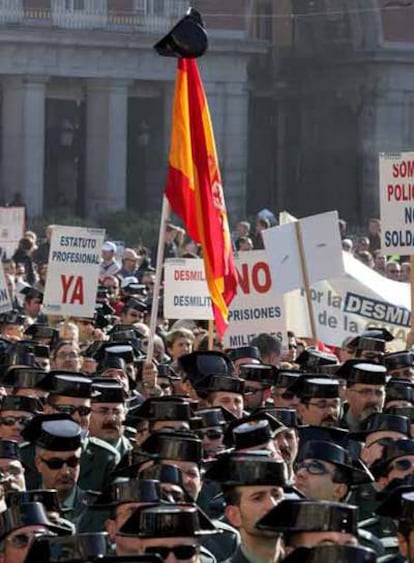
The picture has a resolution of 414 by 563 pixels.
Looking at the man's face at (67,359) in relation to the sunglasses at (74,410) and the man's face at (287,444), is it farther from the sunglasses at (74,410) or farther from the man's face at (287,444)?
the man's face at (287,444)

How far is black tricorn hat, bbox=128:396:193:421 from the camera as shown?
1255cm

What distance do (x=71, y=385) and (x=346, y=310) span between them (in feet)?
24.9

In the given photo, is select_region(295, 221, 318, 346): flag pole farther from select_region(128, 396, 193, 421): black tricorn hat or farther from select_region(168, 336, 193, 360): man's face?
select_region(128, 396, 193, 421): black tricorn hat

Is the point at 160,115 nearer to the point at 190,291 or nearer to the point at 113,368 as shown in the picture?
the point at 190,291

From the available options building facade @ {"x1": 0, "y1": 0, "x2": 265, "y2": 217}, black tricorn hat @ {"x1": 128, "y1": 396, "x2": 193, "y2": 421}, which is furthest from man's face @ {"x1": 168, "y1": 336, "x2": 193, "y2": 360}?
building facade @ {"x1": 0, "y1": 0, "x2": 265, "y2": 217}

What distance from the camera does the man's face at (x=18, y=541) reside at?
30.3ft

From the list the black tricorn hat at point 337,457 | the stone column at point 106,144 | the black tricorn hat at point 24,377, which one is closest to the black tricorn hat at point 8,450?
the black tricorn hat at point 337,457

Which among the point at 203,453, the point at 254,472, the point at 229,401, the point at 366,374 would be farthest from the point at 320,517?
the point at 366,374

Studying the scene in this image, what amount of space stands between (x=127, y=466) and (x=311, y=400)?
192cm

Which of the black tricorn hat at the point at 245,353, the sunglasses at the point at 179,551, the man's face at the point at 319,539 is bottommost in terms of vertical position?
the sunglasses at the point at 179,551

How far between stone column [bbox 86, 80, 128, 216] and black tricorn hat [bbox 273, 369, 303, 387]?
37.6m

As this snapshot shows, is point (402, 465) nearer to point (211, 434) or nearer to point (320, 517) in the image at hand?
point (211, 434)

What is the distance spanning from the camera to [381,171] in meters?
18.7

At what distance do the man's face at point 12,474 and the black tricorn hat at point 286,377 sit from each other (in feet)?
11.3
